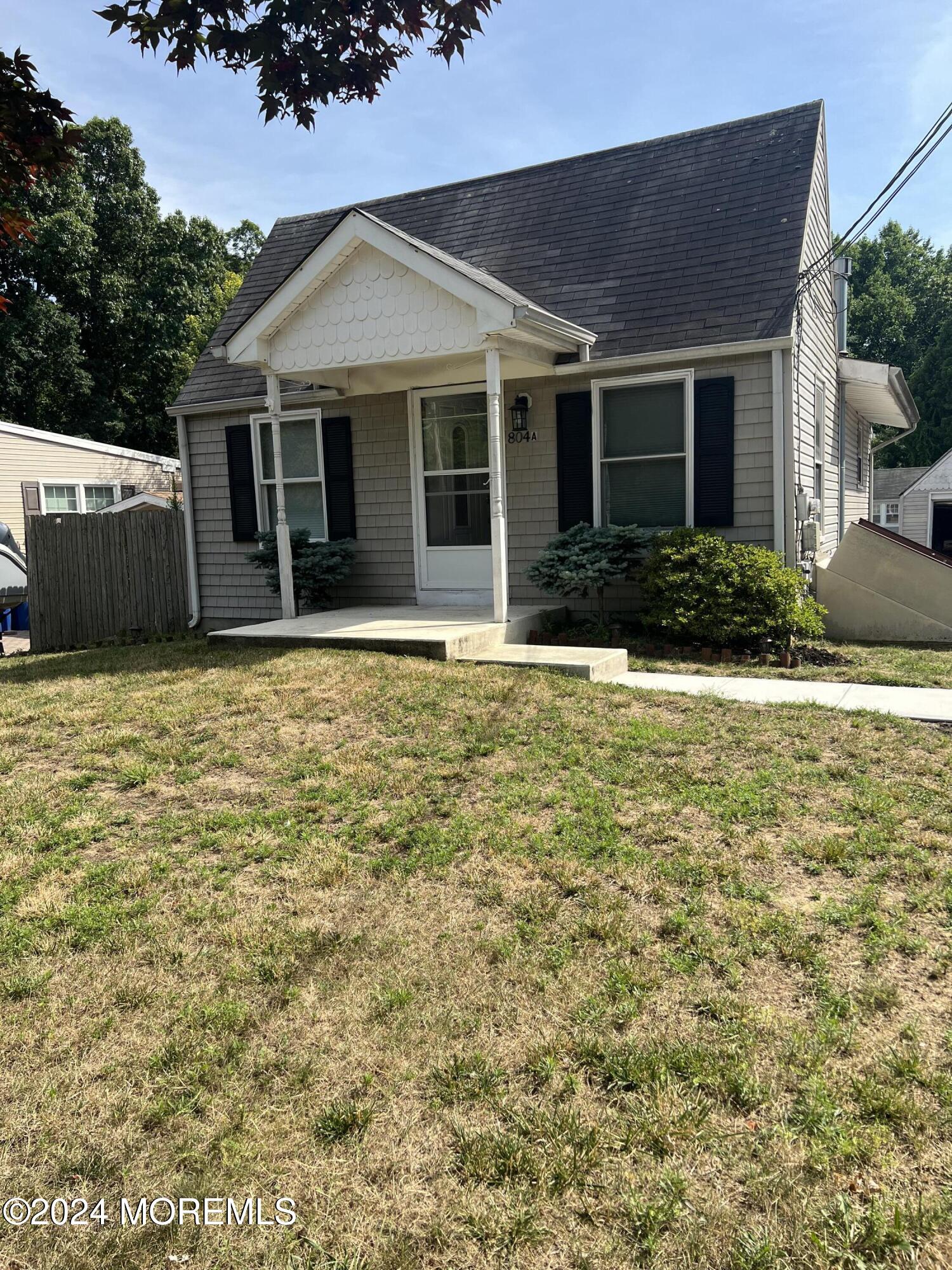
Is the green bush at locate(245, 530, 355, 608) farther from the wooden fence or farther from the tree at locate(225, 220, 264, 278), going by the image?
the tree at locate(225, 220, 264, 278)

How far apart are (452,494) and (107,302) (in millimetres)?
24985

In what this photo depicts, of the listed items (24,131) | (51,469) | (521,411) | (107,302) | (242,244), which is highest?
(242,244)

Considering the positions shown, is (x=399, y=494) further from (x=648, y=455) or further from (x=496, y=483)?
(x=648, y=455)

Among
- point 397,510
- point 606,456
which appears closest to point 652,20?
point 606,456

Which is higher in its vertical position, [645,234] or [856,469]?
[645,234]

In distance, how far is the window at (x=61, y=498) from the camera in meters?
20.3

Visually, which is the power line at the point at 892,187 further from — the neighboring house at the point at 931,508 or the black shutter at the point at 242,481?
the neighboring house at the point at 931,508

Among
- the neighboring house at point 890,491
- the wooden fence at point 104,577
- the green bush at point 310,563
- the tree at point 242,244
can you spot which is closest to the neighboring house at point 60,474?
the wooden fence at point 104,577

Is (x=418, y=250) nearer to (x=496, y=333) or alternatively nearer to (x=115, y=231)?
(x=496, y=333)

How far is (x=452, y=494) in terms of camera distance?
9.64 metres

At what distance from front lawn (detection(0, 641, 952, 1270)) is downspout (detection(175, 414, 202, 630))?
6.56 meters

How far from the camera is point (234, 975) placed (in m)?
2.90

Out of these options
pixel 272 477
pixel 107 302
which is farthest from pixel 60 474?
pixel 272 477

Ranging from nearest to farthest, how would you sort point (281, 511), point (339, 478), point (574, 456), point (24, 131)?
1. point (24, 131)
2. point (281, 511)
3. point (574, 456)
4. point (339, 478)
